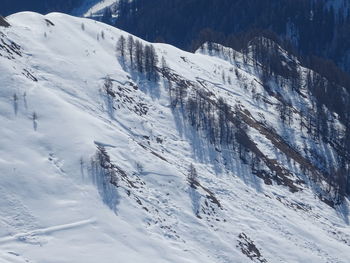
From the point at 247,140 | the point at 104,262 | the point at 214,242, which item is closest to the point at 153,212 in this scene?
the point at 214,242

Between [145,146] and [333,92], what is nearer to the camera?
[145,146]

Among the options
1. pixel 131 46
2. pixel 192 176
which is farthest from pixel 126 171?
pixel 131 46

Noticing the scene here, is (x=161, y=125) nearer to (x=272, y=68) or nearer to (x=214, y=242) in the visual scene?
(x=214, y=242)

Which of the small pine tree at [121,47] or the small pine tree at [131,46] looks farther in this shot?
the small pine tree at [121,47]

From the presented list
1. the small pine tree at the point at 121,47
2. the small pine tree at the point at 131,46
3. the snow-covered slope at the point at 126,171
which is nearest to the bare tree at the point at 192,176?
the snow-covered slope at the point at 126,171

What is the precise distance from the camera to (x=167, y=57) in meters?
112

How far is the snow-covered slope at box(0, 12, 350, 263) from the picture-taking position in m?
61.4

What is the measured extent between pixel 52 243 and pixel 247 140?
42745mm

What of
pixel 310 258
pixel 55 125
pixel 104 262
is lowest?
pixel 310 258

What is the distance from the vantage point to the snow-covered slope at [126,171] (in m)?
61.4

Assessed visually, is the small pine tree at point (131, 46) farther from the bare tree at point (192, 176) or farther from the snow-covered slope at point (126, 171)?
the bare tree at point (192, 176)

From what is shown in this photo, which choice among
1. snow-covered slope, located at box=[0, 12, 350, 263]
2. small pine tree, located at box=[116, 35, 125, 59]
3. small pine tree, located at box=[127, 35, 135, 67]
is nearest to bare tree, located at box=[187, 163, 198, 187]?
snow-covered slope, located at box=[0, 12, 350, 263]

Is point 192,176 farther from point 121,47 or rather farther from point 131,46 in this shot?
point 131,46

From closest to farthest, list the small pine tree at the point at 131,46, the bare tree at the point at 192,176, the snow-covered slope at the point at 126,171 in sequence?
1. the snow-covered slope at the point at 126,171
2. the bare tree at the point at 192,176
3. the small pine tree at the point at 131,46
